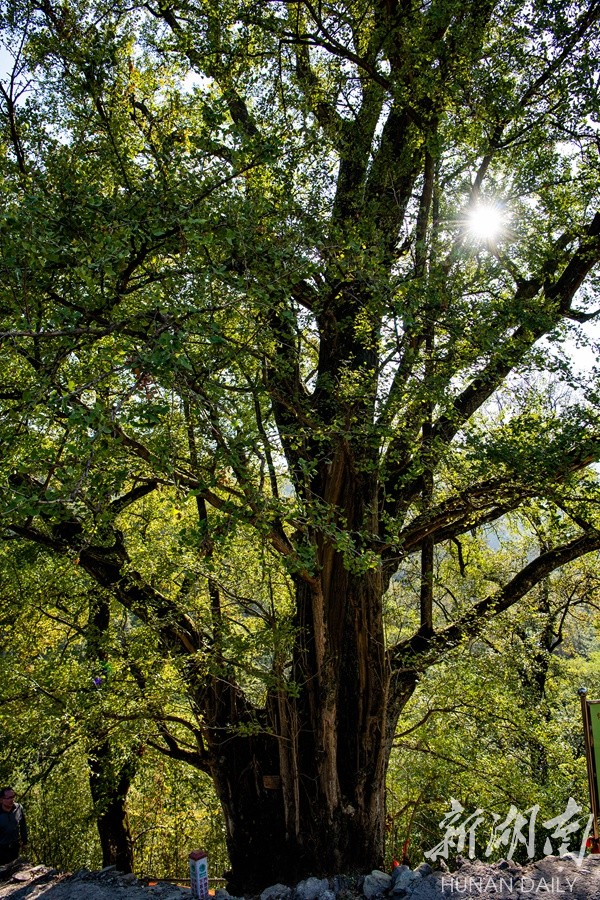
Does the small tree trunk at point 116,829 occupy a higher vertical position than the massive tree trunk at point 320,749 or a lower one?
lower

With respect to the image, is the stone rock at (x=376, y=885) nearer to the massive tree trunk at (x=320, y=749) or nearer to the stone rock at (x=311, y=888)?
the stone rock at (x=311, y=888)

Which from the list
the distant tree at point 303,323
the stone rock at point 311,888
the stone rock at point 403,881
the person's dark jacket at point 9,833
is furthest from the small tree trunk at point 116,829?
the stone rock at point 403,881

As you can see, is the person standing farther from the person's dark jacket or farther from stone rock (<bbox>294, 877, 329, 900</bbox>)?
stone rock (<bbox>294, 877, 329, 900</bbox>)

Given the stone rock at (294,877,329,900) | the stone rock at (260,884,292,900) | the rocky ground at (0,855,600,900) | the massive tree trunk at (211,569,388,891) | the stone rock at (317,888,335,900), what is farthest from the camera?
the massive tree trunk at (211,569,388,891)

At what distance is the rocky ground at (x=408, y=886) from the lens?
420 centimetres

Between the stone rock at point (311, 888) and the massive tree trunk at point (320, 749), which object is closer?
the stone rock at point (311, 888)

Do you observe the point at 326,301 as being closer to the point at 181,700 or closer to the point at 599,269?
the point at 599,269

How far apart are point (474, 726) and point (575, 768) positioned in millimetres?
3648

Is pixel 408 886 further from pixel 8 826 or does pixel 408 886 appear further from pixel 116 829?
pixel 116 829

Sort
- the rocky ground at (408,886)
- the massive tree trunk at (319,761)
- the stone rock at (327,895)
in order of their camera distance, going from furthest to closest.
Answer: the massive tree trunk at (319,761)
the stone rock at (327,895)
the rocky ground at (408,886)

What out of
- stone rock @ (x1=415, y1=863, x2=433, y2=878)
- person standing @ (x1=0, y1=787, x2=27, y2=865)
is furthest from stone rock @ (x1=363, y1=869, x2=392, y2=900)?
person standing @ (x1=0, y1=787, x2=27, y2=865)

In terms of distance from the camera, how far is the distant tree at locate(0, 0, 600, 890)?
141 inches

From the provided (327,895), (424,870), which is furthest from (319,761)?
(424,870)

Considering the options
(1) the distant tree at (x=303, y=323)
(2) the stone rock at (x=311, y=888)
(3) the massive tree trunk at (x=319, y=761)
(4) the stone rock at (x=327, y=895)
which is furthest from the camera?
(3) the massive tree trunk at (x=319, y=761)
